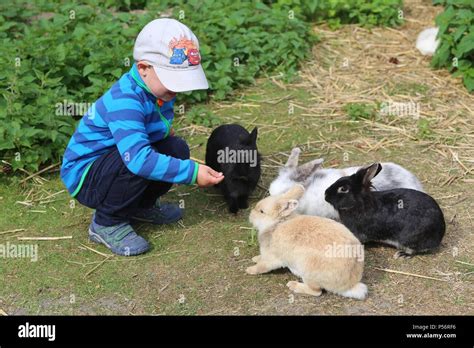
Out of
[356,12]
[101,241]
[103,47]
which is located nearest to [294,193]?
[101,241]

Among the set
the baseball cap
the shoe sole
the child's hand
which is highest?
the baseball cap

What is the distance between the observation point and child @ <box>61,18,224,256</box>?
414 centimetres

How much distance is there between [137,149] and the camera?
418cm

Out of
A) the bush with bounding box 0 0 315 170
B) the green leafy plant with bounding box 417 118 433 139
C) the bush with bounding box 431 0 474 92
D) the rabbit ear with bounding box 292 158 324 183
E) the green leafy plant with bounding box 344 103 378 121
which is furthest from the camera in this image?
the bush with bounding box 431 0 474 92

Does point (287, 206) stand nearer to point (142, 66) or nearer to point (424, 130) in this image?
point (142, 66)

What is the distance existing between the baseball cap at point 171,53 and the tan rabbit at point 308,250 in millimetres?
908

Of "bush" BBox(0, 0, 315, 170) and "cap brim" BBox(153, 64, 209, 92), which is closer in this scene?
"cap brim" BBox(153, 64, 209, 92)

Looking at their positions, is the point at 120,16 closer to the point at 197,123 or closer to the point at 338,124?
the point at 197,123

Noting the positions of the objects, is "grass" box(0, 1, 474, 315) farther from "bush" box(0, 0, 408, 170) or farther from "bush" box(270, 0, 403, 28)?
"bush" box(270, 0, 403, 28)

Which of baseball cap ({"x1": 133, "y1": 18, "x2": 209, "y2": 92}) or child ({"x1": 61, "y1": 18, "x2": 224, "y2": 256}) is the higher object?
baseball cap ({"x1": 133, "y1": 18, "x2": 209, "y2": 92})

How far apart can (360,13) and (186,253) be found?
181 inches

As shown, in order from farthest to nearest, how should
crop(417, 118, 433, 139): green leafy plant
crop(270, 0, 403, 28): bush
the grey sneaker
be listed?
crop(270, 0, 403, 28): bush, crop(417, 118, 433, 139): green leafy plant, the grey sneaker

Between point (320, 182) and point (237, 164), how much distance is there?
2.07 feet

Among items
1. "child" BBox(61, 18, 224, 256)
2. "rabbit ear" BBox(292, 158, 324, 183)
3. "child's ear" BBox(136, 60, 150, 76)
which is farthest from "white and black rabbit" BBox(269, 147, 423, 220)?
"child's ear" BBox(136, 60, 150, 76)
